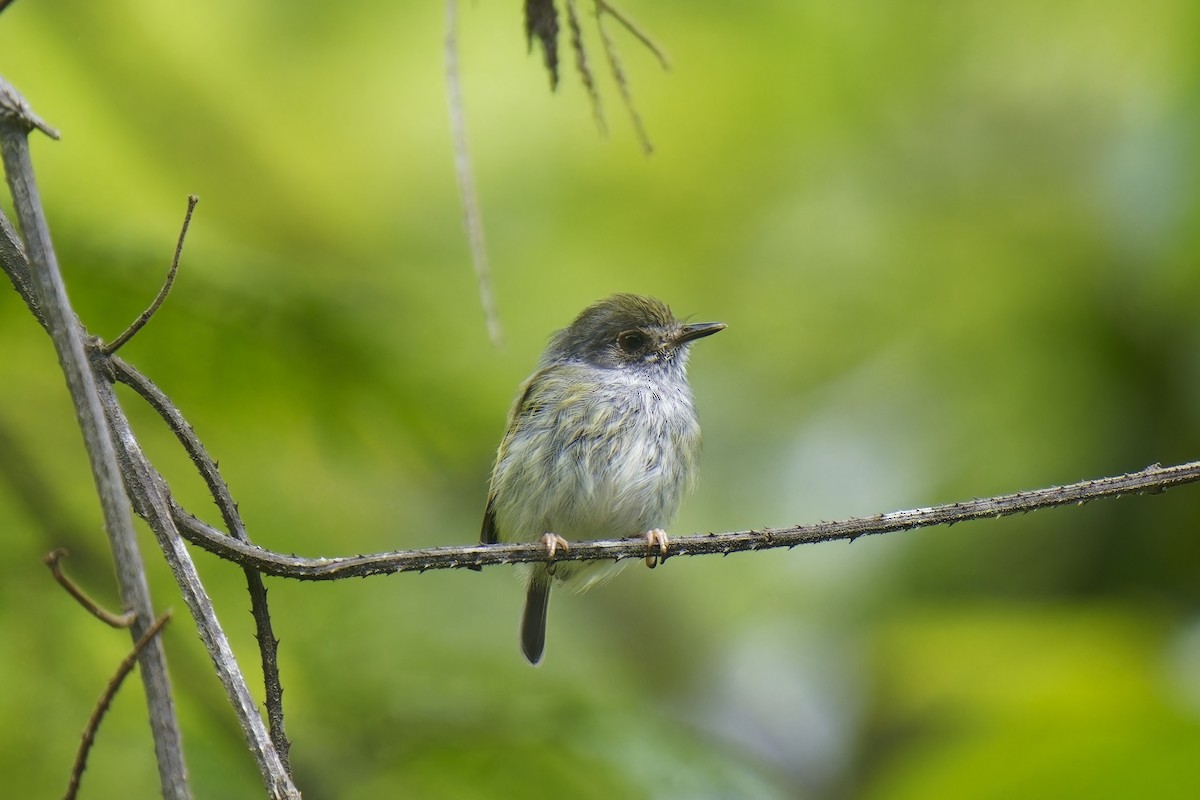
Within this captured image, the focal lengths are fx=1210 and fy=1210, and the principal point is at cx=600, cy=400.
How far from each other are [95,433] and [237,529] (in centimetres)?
67

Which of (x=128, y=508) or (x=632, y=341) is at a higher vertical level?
(x=632, y=341)

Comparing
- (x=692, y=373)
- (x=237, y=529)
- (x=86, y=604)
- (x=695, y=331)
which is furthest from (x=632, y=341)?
(x=86, y=604)

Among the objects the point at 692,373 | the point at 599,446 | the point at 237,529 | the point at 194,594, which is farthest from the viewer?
the point at 692,373

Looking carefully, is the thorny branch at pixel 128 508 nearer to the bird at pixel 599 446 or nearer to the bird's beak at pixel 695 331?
the bird at pixel 599 446

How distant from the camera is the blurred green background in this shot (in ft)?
13.2

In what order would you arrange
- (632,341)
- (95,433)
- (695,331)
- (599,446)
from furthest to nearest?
(632,341) → (695,331) → (599,446) → (95,433)

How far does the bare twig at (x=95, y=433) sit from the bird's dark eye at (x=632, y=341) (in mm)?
3327

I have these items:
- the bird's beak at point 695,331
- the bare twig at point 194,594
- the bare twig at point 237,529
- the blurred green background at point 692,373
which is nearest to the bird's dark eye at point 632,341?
the bird's beak at point 695,331

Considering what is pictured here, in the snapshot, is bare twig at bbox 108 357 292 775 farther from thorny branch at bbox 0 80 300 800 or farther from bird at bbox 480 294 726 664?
bird at bbox 480 294 726 664

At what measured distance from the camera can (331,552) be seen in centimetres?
445

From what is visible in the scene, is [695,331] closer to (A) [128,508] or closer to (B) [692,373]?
(B) [692,373]

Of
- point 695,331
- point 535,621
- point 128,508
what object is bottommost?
point 128,508

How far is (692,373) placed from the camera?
19.1ft

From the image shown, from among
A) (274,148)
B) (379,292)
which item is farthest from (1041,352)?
(274,148)
